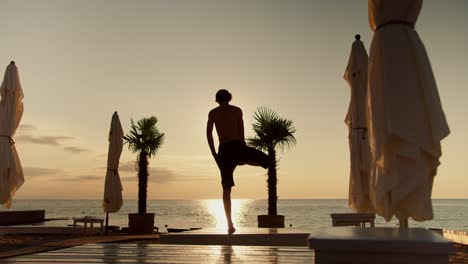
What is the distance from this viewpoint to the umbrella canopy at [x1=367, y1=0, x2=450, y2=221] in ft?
12.6

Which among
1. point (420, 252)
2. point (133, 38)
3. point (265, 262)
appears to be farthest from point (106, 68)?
point (420, 252)

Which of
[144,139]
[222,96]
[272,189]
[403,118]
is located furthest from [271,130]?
[403,118]

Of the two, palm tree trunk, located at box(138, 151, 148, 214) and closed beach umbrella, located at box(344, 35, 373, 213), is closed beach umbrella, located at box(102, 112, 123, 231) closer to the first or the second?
palm tree trunk, located at box(138, 151, 148, 214)

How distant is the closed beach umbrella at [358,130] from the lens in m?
10.3

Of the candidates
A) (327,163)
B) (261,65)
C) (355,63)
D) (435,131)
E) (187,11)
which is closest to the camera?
(435,131)

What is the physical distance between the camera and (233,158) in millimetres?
6355

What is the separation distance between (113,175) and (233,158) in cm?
1040

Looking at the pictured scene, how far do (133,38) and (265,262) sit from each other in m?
13.4

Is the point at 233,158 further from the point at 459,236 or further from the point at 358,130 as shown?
the point at 459,236

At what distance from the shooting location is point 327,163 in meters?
41.4

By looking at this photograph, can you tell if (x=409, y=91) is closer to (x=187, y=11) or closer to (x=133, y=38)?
(x=187, y=11)

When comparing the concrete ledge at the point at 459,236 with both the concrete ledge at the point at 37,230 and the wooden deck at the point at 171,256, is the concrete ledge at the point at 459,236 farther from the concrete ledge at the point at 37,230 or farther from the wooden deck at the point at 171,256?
the concrete ledge at the point at 37,230

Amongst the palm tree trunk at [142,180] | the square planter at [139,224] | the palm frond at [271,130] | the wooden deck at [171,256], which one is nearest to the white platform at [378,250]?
the wooden deck at [171,256]

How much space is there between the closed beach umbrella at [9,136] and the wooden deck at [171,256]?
20.3ft
